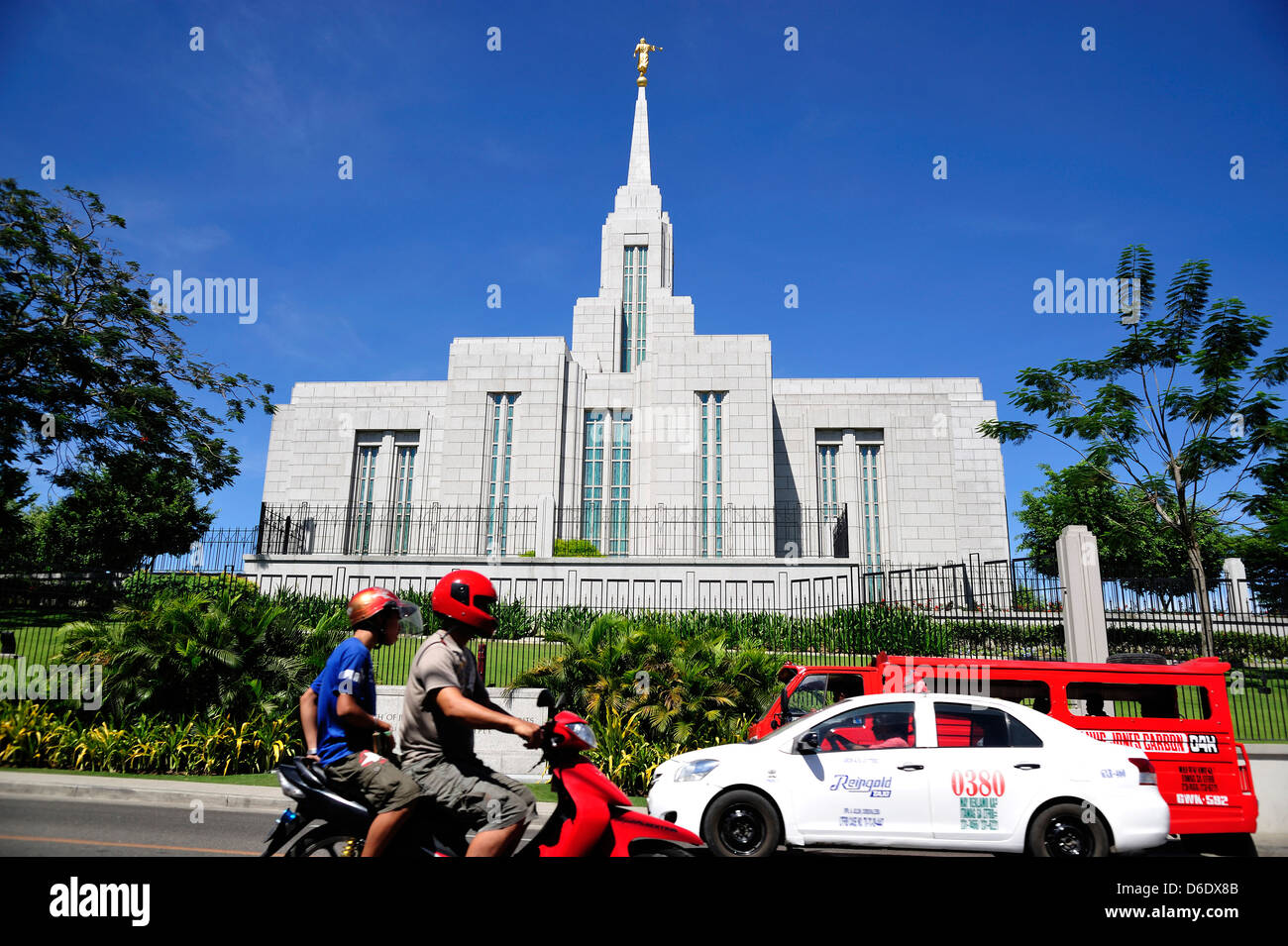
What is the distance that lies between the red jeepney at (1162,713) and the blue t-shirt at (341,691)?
17.3ft

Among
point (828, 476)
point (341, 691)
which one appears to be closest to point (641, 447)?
point (828, 476)

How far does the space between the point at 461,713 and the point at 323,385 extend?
4385 cm

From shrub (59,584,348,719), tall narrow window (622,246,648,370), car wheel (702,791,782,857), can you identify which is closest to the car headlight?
car wheel (702,791,782,857)

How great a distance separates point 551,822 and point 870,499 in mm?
38689

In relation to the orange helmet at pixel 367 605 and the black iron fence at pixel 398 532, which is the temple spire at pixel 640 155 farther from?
the orange helmet at pixel 367 605

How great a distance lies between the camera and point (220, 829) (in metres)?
7.86

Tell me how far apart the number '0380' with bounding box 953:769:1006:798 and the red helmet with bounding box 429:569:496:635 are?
16.6 feet

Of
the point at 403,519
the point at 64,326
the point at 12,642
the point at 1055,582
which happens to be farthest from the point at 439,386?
the point at 1055,582

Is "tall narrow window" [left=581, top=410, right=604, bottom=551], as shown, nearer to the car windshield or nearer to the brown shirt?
the car windshield

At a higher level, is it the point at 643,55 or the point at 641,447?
the point at 643,55

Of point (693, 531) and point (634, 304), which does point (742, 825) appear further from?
A: point (634, 304)

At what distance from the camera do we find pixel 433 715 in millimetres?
3609

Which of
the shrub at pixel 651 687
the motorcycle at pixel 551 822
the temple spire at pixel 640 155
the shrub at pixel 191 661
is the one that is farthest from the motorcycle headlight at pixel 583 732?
the temple spire at pixel 640 155

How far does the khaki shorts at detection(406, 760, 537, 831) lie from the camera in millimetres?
3416
